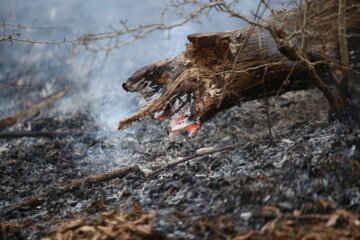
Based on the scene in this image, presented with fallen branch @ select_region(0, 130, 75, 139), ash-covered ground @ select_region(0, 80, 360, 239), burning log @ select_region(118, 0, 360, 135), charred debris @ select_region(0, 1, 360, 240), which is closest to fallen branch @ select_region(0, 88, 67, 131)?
charred debris @ select_region(0, 1, 360, 240)

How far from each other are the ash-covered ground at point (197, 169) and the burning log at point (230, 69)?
2.00 feet

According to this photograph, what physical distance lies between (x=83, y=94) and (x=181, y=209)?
4823 millimetres

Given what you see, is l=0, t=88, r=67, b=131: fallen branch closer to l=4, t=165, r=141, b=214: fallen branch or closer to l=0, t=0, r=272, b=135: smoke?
l=0, t=0, r=272, b=135: smoke

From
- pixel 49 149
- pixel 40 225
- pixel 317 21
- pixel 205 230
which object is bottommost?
pixel 205 230

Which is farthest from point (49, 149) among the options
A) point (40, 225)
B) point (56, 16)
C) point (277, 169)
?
point (56, 16)

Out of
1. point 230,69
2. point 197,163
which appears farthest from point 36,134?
point 230,69

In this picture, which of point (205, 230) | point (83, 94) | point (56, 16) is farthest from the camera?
point (56, 16)

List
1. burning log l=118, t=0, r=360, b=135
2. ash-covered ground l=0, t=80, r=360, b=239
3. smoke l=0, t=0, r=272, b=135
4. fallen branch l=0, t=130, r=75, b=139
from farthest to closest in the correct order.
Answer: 1. smoke l=0, t=0, r=272, b=135
2. fallen branch l=0, t=130, r=75, b=139
3. burning log l=118, t=0, r=360, b=135
4. ash-covered ground l=0, t=80, r=360, b=239

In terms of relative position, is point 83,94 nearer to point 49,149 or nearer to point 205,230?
point 49,149

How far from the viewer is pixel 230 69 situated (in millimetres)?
4137

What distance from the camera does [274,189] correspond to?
299 centimetres

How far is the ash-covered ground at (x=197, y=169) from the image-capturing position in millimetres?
2871

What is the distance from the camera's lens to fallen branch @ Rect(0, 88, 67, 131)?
6.32 metres

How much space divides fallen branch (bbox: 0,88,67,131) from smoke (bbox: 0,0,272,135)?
25cm
